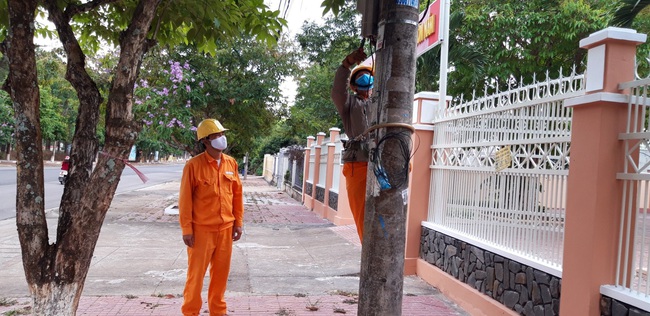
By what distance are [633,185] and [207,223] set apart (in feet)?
10.5

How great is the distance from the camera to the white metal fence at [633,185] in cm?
314

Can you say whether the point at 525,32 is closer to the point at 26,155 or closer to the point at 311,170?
the point at 311,170

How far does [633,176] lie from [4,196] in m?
17.4

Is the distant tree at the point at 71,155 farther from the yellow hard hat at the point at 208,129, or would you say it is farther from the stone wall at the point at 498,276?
the stone wall at the point at 498,276

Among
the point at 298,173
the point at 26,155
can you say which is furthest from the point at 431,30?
the point at 298,173

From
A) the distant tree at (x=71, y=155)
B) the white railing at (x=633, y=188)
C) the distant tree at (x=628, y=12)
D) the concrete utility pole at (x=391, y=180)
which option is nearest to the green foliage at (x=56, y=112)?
the distant tree at (x=628, y=12)

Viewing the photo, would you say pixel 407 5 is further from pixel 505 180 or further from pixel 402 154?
pixel 505 180

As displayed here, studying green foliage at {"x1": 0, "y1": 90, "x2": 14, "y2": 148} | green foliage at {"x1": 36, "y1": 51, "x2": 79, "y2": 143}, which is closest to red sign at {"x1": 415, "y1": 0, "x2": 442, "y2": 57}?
green foliage at {"x1": 36, "y1": 51, "x2": 79, "y2": 143}

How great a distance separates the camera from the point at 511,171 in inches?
181

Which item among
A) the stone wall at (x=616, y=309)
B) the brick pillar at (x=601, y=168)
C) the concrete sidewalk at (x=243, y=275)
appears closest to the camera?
the stone wall at (x=616, y=309)

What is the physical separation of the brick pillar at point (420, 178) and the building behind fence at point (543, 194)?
14 millimetres

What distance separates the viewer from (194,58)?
12.3 metres

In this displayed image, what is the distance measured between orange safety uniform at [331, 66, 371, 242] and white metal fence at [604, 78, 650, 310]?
1.64m

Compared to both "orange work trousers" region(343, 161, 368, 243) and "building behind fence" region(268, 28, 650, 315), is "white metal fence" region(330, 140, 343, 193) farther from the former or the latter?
"orange work trousers" region(343, 161, 368, 243)
